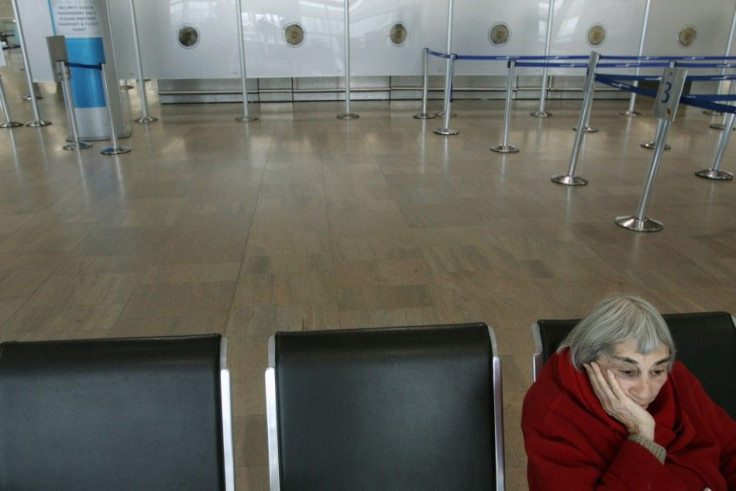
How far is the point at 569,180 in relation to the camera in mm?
6211

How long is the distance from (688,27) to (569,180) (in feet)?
21.0

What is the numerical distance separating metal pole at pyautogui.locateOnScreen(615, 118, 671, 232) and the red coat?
11.7 ft

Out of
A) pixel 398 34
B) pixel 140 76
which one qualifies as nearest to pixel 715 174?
pixel 398 34

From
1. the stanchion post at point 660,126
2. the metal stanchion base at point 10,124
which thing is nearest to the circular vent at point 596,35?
the stanchion post at point 660,126

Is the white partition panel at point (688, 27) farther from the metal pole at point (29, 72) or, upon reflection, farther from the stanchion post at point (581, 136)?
the metal pole at point (29, 72)

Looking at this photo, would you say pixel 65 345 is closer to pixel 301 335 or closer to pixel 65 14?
pixel 301 335

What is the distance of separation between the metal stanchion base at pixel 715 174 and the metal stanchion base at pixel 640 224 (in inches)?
71.2

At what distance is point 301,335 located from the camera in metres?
1.67

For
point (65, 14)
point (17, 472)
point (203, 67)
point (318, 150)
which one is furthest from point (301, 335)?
point (203, 67)

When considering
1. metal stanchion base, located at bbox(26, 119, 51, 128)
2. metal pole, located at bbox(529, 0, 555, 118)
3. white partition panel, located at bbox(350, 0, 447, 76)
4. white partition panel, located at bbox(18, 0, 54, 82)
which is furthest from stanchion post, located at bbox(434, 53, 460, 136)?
white partition panel, located at bbox(18, 0, 54, 82)

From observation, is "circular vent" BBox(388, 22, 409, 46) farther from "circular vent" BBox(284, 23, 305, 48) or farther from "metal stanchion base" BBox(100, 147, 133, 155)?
"metal stanchion base" BBox(100, 147, 133, 155)

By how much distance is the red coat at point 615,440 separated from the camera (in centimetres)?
145

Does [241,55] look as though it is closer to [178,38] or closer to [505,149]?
[178,38]

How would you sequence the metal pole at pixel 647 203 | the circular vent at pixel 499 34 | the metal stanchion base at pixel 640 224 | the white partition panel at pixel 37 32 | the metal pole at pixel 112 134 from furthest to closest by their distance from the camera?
the circular vent at pixel 499 34 → the white partition panel at pixel 37 32 → the metal pole at pixel 112 134 → the metal stanchion base at pixel 640 224 → the metal pole at pixel 647 203
